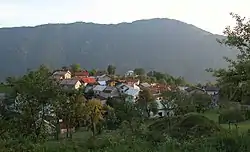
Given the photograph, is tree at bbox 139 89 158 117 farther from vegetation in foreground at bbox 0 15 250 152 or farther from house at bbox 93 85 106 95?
house at bbox 93 85 106 95

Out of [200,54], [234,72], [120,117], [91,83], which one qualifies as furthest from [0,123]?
[200,54]

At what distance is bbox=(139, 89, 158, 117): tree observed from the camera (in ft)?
145

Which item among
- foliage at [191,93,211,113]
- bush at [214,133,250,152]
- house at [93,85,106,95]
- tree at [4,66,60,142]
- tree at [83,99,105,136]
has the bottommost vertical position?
house at [93,85,106,95]

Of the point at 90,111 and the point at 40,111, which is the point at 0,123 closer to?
the point at 40,111

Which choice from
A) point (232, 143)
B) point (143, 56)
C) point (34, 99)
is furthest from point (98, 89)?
point (143, 56)

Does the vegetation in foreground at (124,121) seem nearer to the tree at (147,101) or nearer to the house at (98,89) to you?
the tree at (147,101)

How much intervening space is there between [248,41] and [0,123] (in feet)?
32.0

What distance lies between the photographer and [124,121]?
2605cm

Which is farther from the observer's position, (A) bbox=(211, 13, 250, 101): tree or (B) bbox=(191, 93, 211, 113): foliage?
(B) bbox=(191, 93, 211, 113): foliage

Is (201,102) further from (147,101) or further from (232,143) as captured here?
(232,143)

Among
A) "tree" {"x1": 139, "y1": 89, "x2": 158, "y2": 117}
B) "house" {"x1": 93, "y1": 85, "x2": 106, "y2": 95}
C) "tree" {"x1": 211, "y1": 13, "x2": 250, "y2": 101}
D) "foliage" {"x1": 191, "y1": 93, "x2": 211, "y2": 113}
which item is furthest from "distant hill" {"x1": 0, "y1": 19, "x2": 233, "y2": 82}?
"tree" {"x1": 211, "y1": 13, "x2": 250, "y2": 101}

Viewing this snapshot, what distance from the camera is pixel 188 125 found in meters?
16.9

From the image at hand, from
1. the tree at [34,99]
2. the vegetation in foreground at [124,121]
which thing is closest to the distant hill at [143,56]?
the vegetation in foreground at [124,121]

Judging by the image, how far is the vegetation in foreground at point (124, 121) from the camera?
7582mm
